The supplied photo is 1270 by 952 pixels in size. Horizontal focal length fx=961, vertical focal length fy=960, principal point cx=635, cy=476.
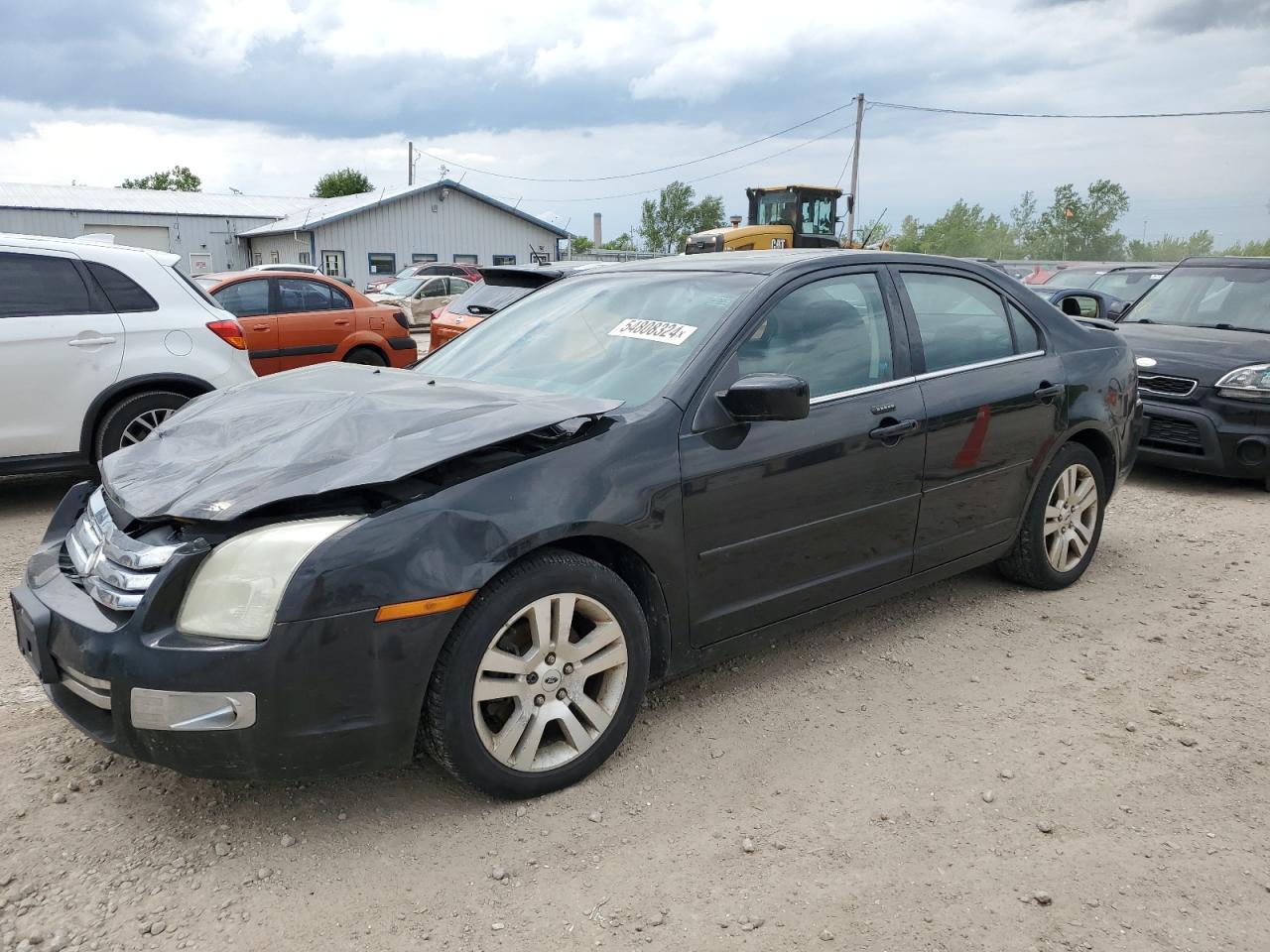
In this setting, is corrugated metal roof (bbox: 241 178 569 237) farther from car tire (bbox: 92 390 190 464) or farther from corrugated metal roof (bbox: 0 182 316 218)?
car tire (bbox: 92 390 190 464)

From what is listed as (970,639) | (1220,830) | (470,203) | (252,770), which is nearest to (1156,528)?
(970,639)

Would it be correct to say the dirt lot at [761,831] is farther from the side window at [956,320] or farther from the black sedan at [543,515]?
the side window at [956,320]

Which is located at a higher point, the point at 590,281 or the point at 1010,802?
the point at 590,281

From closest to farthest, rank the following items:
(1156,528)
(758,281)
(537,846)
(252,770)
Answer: (252,770), (537,846), (758,281), (1156,528)

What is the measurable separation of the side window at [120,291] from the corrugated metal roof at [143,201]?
38261mm

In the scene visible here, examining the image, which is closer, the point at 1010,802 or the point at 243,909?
the point at 243,909

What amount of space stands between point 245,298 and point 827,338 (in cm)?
864

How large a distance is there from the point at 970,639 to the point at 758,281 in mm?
1800

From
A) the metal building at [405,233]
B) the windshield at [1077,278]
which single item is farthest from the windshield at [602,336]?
the metal building at [405,233]

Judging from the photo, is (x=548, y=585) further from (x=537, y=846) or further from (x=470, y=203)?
(x=470, y=203)

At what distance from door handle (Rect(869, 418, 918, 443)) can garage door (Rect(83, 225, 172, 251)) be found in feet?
139

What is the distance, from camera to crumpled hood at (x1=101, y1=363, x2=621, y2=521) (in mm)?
2551

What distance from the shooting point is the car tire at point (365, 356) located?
10945 mm

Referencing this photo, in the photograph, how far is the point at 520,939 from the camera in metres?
2.29
